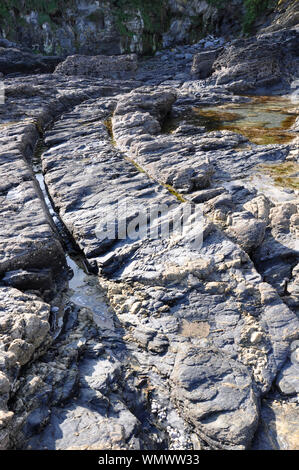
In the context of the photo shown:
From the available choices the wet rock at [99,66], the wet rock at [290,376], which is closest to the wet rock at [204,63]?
the wet rock at [99,66]

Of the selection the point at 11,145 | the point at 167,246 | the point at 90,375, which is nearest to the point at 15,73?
the point at 11,145

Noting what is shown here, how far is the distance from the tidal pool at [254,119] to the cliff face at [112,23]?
103 ft

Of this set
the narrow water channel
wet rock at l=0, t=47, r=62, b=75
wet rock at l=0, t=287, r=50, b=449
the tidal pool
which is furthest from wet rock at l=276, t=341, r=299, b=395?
wet rock at l=0, t=47, r=62, b=75

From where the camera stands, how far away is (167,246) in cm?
760

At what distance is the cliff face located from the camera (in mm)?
47625

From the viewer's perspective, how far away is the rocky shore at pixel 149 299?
4.61m

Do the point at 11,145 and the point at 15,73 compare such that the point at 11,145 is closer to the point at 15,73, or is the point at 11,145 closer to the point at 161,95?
the point at 161,95

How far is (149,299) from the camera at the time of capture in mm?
6727

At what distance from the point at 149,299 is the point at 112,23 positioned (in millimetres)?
53387

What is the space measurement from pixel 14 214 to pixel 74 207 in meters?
1.79

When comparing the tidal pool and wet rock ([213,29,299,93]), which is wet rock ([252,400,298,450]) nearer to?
Answer: the tidal pool

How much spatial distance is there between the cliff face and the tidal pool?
31489mm

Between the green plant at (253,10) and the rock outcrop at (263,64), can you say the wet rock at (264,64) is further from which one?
the green plant at (253,10)

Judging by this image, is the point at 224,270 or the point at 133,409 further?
the point at 224,270
